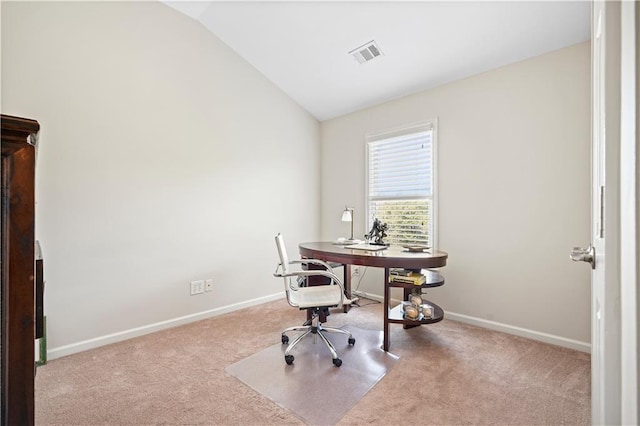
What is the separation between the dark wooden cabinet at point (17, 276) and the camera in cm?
71

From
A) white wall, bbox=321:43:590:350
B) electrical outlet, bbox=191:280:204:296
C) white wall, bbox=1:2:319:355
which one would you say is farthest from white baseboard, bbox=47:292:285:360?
white wall, bbox=321:43:590:350

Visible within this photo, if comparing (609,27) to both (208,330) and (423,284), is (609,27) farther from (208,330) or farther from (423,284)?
(208,330)

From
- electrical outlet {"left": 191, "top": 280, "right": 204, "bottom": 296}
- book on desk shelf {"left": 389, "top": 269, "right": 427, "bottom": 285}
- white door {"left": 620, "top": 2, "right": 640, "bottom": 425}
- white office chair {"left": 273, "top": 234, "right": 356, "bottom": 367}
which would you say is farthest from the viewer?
electrical outlet {"left": 191, "top": 280, "right": 204, "bottom": 296}

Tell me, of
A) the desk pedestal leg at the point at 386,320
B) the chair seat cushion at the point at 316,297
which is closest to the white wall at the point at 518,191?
the desk pedestal leg at the point at 386,320

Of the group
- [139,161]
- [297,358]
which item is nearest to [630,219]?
[297,358]

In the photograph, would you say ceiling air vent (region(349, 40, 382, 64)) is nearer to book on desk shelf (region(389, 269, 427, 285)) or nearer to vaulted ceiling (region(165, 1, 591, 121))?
vaulted ceiling (region(165, 1, 591, 121))

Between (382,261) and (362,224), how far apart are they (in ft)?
5.24

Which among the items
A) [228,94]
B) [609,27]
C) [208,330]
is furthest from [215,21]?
[609,27]

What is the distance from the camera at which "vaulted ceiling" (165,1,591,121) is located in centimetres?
221

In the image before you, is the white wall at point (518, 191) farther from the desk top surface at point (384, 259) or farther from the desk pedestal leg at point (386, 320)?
the desk pedestal leg at point (386, 320)

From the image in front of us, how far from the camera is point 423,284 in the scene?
2.36m

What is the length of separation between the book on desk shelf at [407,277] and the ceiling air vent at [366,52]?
2073 mm

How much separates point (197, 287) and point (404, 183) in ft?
8.22

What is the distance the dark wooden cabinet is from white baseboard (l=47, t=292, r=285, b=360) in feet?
6.31
